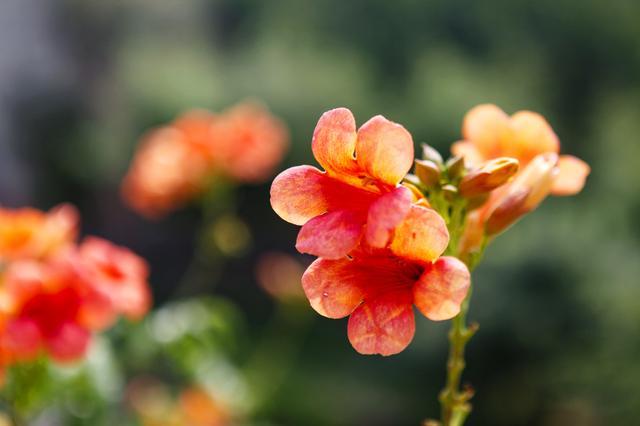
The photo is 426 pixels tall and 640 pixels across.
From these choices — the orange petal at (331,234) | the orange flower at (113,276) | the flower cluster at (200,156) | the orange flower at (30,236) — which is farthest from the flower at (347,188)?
the flower cluster at (200,156)

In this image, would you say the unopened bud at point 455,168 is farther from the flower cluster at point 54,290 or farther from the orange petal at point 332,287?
the flower cluster at point 54,290

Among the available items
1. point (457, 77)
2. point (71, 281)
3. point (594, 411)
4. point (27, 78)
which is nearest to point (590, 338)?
point (594, 411)

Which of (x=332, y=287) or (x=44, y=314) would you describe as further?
(x=44, y=314)

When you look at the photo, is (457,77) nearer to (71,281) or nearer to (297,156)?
(297,156)

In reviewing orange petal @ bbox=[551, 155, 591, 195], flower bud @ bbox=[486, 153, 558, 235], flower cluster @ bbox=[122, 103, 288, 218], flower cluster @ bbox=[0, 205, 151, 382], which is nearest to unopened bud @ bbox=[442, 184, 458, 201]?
flower bud @ bbox=[486, 153, 558, 235]

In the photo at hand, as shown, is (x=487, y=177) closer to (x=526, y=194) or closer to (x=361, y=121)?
(x=526, y=194)

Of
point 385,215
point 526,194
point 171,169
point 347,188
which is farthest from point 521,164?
point 171,169

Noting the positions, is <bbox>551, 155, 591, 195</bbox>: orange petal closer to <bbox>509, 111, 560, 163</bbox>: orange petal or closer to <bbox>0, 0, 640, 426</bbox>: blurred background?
<bbox>509, 111, 560, 163</bbox>: orange petal
